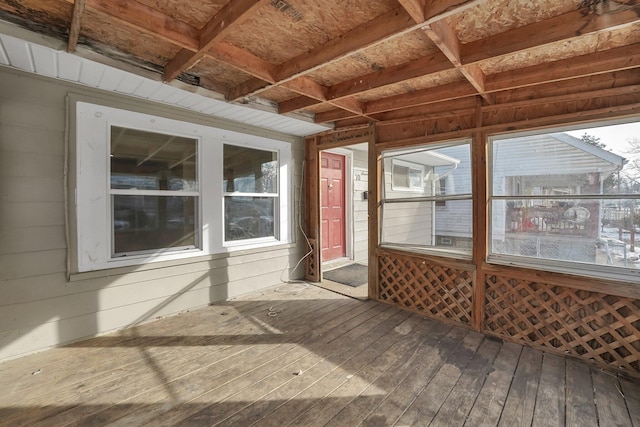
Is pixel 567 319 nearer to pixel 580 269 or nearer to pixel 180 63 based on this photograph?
pixel 580 269

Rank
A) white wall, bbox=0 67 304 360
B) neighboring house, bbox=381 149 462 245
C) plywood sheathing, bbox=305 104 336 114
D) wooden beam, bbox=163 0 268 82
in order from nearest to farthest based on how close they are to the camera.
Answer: wooden beam, bbox=163 0 268 82, white wall, bbox=0 67 304 360, neighboring house, bbox=381 149 462 245, plywood sheathing, bbox=305 104 336 114

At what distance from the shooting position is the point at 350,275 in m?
5.02

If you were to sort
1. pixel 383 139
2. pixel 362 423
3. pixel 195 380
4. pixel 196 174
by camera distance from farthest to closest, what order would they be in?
pixel 383 139 → pixel 196 174 → pixel 195 380 → pixel 362 423

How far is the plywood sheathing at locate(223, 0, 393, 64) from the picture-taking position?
1681mm

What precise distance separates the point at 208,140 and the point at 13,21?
5.99ft

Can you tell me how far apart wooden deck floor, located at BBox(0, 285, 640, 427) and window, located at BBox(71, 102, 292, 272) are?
903 millimetres

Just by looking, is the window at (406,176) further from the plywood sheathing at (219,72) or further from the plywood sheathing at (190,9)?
the plywood sheathing at (190,9)

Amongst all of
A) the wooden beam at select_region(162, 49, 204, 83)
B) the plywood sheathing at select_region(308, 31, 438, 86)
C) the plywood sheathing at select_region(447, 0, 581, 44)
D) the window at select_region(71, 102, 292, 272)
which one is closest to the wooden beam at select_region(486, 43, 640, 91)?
the plywood sheathing at select_region(447, 0, 581, 44)

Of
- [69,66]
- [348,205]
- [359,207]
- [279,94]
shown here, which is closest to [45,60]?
[69,66]

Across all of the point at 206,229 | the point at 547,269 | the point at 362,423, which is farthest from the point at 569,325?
the point at 206,229

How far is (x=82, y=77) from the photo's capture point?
247 cm

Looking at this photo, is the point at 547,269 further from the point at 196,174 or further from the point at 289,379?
the point at 196,174

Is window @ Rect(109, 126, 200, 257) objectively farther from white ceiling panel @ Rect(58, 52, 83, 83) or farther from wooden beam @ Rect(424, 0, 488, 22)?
wooden beam @ Rect(424, 0, 488, 22)

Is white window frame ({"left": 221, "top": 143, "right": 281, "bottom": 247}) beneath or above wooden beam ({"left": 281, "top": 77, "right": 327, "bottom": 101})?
beneath
